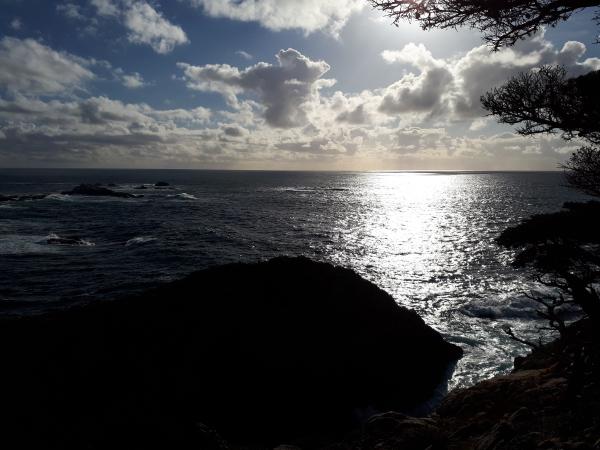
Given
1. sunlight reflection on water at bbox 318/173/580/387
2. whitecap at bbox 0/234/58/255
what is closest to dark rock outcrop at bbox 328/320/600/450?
sunlight reflection on water at bbox 318/173/580/387

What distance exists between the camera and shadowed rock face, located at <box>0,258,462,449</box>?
950 centimetres

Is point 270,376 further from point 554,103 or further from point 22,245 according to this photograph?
point 22,245

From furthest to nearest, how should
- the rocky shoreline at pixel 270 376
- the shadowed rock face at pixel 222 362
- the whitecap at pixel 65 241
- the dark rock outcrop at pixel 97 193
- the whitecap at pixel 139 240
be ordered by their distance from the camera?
the dark rock outcrop at pixel 97 193 → the whitecap at pixel 139 240 → the whitecap at pixel 65 241 → the shadowed rock face at pixel 222 362 → the rocky shoreline at pixel 270 376

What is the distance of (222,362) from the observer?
45.8ft

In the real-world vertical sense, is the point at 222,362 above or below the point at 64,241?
above

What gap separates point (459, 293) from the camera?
104 ft

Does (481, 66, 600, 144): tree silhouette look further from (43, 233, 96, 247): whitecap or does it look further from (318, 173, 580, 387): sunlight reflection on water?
(43, 233, 96, 247): whitecap

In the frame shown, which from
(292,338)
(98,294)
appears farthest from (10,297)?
(292,338)

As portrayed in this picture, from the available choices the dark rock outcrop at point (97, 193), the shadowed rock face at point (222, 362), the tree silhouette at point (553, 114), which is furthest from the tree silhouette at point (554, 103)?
the dark rock outcrop at point (97, 193)

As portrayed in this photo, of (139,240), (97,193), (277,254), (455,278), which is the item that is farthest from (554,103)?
(97,193)

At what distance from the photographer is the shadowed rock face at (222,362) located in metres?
9.50

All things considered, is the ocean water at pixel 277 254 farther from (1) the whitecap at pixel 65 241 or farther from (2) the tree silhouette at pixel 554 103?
(2) the tree silhouette at pixel 554 103

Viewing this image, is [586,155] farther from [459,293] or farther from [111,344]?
[459,293]

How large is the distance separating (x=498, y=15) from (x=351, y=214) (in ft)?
259
